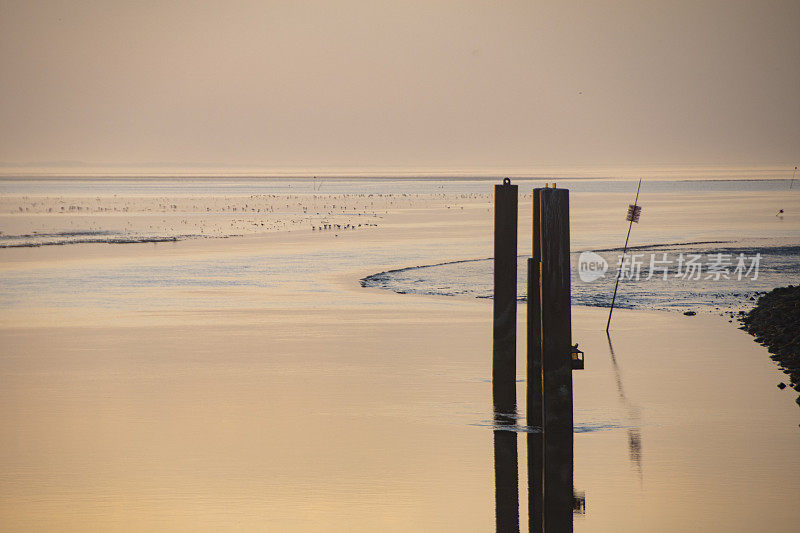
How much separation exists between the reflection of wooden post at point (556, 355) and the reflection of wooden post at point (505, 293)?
383 centimetres

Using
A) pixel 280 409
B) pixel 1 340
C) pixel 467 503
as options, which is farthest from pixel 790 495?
pixel 1 340

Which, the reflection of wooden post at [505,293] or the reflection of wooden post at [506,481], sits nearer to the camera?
the reflection of wooden post at [506,481]

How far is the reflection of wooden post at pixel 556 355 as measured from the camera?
9883 millimetres

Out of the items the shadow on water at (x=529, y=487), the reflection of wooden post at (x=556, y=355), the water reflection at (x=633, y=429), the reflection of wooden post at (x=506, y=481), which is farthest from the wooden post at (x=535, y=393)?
the water reflection at (x=633, y=429)

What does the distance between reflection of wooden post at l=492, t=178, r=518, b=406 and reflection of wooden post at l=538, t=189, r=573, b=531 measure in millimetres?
3832

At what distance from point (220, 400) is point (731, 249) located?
27.7m

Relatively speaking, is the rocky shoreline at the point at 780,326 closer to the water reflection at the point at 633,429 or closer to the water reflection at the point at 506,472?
the water reflection at the point at 633,429

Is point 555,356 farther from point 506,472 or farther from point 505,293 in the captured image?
point 505,293

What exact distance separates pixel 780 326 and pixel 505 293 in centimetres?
809

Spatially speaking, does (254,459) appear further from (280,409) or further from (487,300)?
(487,300)

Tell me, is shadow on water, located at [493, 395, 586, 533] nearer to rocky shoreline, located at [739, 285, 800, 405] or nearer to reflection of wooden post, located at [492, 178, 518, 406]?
reflection of wooden post, located at [492, 178, 518, 406]

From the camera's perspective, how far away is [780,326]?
65.7ft

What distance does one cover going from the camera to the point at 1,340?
2081cm

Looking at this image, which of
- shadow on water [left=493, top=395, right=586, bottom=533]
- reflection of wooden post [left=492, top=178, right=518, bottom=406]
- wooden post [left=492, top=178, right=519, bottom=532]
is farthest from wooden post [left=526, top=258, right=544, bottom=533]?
reflection of wooden post [left=492, top=178, right=518, bottom=406]
